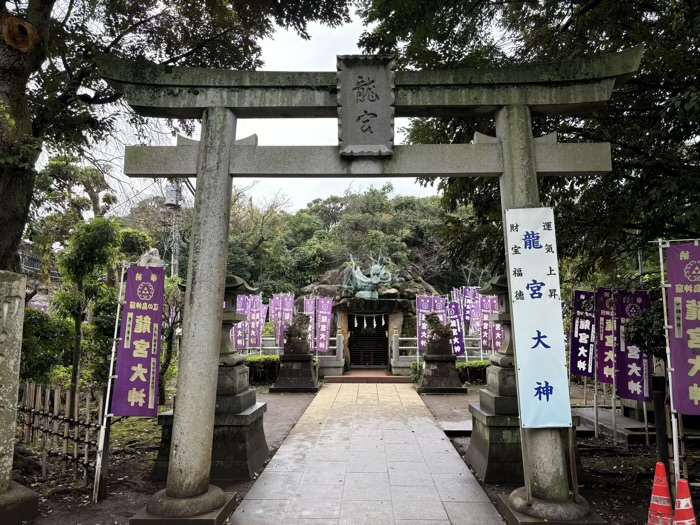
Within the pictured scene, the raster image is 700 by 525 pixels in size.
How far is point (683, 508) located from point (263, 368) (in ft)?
44.3

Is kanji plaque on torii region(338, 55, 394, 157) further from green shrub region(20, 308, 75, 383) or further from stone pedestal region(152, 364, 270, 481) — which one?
green shrub region(20, 308, 75, 383)

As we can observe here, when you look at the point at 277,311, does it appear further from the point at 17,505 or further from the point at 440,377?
the point at 17,505

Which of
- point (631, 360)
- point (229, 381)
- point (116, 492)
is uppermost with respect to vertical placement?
point (631, 360)

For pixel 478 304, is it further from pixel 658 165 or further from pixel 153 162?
pixel 153 162

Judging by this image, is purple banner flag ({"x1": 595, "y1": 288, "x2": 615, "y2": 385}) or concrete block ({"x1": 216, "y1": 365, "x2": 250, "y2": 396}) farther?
purple banner flag ({"x1": 595, "y1": 288, "x2": 615, "y2": 385})

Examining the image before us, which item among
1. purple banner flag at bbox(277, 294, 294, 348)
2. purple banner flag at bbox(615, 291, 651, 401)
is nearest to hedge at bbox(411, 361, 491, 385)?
purple banner flag at bbox(277, 294, 294, 348)

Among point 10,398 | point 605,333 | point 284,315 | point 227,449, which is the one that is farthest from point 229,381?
point 284,315

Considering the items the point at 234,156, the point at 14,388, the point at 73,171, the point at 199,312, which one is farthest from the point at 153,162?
the point at 73,171

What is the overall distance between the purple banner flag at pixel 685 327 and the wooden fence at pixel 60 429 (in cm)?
623

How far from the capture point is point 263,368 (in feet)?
51.0

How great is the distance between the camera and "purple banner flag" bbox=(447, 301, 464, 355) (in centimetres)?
1478

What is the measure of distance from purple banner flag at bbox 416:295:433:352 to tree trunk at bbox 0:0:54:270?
12.0 meters

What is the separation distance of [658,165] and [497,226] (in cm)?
230

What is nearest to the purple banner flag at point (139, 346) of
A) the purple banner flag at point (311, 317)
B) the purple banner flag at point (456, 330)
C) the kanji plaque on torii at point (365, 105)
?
the kanji plaque on torii at point (365, 105)
